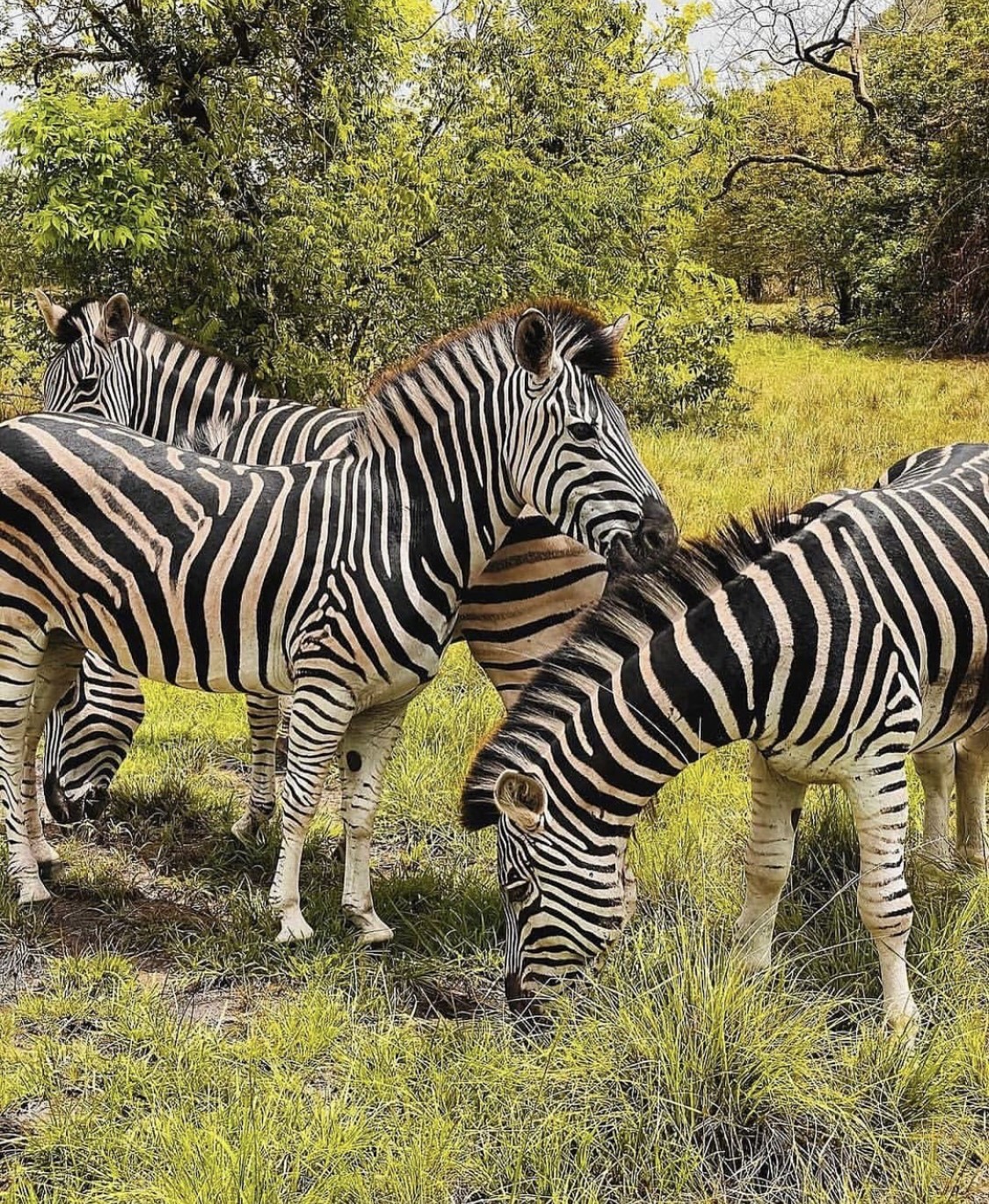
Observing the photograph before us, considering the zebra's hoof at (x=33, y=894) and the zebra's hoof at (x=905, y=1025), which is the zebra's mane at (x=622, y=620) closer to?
the zebra's hoof at (x=905, y=1025)

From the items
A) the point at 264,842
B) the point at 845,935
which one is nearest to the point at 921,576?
the point at 845,935

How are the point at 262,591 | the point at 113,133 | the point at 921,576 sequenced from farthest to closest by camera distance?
the point at 113,133 < the point at 262,591 < the point at 921,576

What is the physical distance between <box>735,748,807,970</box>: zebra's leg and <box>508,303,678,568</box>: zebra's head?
0.93 m

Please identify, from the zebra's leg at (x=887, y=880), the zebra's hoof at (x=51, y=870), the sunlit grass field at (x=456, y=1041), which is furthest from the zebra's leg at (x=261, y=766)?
the zebra's leg at (x=887, y=880)

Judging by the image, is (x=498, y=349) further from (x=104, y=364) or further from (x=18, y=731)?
(x=104, y=364)

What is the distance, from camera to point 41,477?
162 inches

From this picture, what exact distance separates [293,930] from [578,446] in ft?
7.18

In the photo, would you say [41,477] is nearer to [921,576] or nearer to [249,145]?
[921,576]

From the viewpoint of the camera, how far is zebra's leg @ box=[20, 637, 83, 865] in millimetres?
4508

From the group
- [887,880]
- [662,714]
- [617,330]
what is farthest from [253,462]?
[887,880]

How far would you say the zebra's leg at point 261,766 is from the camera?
517 cm

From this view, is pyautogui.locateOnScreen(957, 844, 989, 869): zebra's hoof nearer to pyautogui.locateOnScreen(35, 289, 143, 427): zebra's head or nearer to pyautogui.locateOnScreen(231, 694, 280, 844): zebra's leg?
pyautogui.locateOnScreen(231, 694, 280, 844): zebra's leg

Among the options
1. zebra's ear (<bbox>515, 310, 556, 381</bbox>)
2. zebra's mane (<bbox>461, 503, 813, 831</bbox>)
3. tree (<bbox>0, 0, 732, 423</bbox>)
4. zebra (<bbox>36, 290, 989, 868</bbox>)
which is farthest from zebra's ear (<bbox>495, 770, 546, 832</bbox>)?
tree (<bbox>0, 0, 732, 423</bbox>)

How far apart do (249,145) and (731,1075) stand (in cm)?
814
